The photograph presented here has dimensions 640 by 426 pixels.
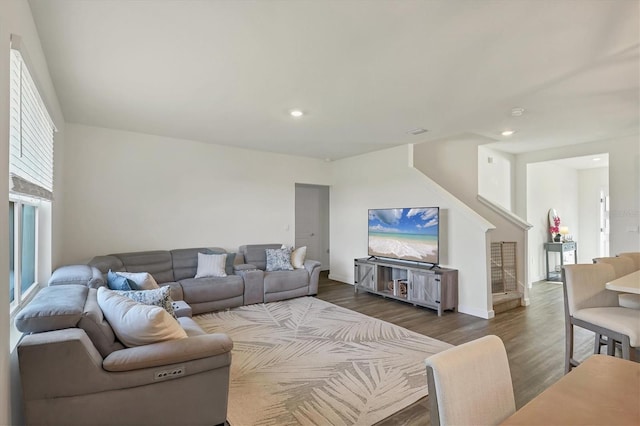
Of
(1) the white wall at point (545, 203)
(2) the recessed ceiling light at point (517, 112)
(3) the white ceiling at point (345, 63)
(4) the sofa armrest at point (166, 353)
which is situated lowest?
(4) the sofa armrest at point (166, 353)

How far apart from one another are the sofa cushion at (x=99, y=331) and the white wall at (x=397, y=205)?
4.23 meters

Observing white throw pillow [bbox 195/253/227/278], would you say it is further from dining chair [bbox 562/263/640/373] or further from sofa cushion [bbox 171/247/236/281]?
dining chair [bbox 562/263/640/373]

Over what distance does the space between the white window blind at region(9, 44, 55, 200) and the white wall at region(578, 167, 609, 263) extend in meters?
9.60

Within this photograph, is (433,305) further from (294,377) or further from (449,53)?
(449,53)

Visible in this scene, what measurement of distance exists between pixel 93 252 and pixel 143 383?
339 cm

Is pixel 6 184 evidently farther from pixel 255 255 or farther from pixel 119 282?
pixel 255 255

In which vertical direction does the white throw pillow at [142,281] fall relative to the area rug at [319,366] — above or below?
above

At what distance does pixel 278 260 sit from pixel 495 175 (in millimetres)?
4483

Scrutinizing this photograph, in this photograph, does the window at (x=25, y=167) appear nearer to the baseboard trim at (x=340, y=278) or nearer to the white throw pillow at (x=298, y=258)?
the white throw pillow at (x=298, y=258)

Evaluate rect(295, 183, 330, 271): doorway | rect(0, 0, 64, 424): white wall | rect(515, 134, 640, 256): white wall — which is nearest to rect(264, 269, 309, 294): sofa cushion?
rect(295, 183, 330, 271): doorway

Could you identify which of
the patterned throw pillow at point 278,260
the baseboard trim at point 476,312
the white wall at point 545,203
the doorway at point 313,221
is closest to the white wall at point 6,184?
the patterned throw pillow at point 278,260

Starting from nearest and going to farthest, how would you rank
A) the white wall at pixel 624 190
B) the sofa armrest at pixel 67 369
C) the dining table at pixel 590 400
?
the dining table at pixel 590 400 < the sofa armrest at pixel 67 369 < the white wall at pixel 624 190

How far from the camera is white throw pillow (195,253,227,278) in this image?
4642mm

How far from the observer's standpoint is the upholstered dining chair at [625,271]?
253 centimetres
